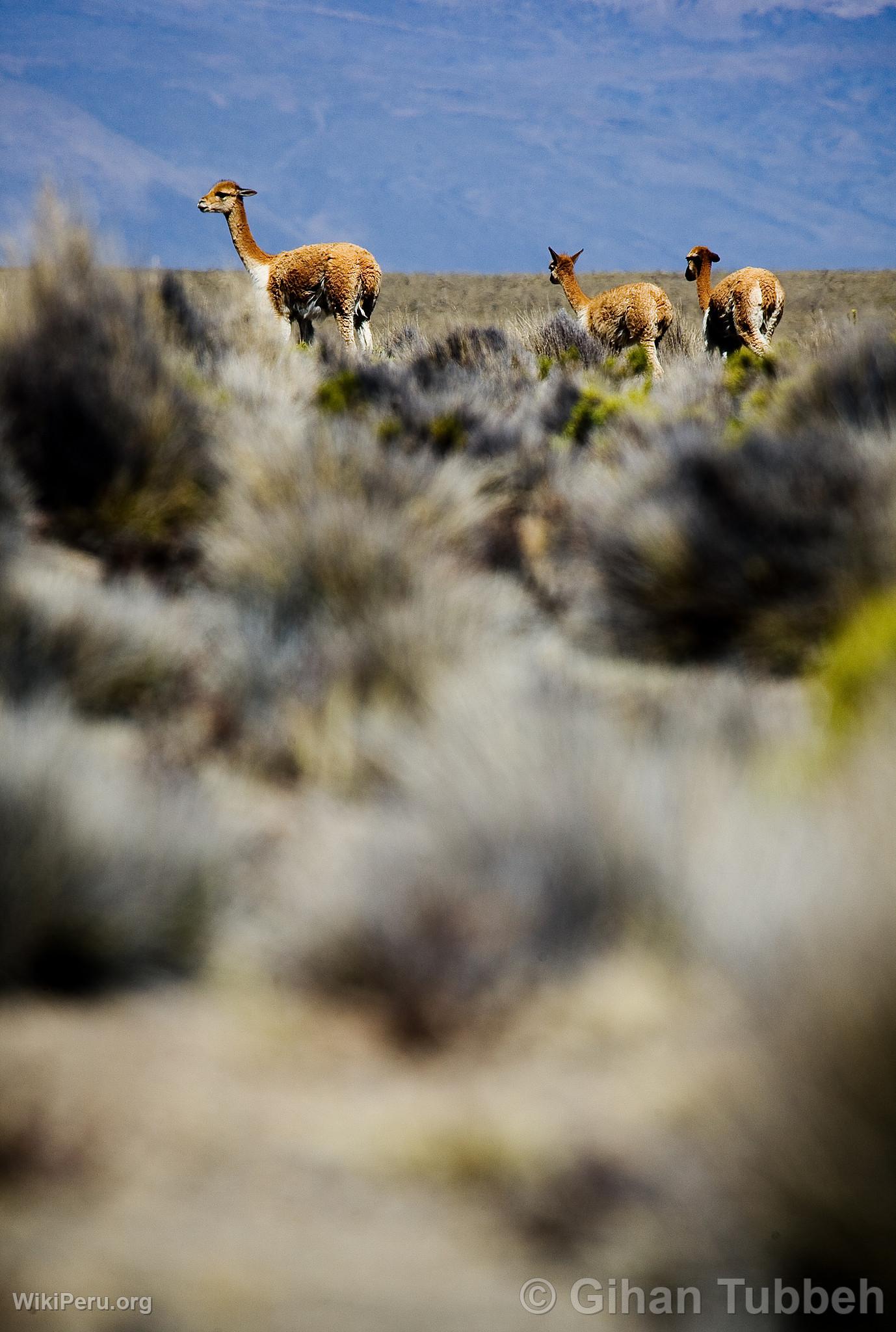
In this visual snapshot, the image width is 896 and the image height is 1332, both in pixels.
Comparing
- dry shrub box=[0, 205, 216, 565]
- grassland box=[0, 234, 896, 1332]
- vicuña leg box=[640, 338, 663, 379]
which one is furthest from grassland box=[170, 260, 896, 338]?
grassland box=[0, 234, 896, 1332]

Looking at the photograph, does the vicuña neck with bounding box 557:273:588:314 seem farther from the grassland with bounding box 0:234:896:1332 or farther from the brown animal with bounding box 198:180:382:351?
the grassland with bounding box 0:234:896:1332

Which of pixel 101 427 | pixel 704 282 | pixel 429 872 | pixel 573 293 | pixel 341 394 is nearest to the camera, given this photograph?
pixel 429 872

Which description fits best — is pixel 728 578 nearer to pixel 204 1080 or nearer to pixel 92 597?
pixel 92 597

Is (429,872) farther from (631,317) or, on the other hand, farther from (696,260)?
(696,260)

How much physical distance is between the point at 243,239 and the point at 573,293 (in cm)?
537

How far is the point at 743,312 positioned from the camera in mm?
14938

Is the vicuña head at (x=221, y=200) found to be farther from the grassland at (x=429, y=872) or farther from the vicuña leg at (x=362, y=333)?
the grassland at (x=429, y=872)

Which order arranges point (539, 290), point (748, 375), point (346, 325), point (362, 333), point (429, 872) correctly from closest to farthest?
point (429, 872) → point (748, 375) → point (346, 325) → point (362, 333) → point (539, 290)

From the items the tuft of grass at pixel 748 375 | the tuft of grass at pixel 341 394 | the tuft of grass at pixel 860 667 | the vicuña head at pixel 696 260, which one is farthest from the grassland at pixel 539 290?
the tuft of grass at pixel 860 667

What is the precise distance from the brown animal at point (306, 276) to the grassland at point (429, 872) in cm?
1040

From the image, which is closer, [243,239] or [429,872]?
[429,872]

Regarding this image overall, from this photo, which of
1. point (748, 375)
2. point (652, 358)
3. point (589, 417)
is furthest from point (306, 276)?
point (589, 417)

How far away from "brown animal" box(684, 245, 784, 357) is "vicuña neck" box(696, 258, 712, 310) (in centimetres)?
89

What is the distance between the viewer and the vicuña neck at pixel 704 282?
17.3 m
